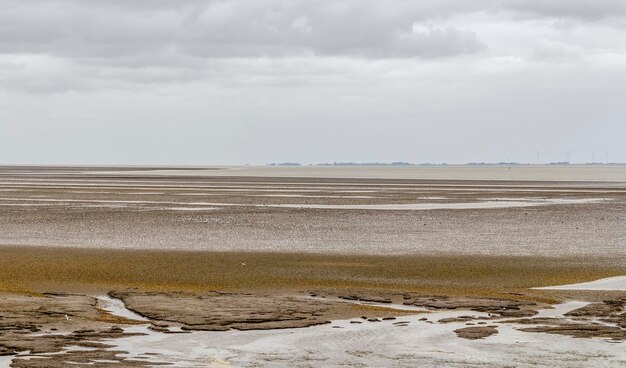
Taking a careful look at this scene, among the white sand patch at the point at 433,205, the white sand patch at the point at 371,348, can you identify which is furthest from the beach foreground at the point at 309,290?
the white sand patch at the point at 433,205

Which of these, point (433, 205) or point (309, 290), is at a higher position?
point (433, 205)

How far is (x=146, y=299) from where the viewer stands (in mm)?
18219

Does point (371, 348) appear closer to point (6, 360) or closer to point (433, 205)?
point (6, 360)

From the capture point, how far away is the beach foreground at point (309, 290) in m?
13.4

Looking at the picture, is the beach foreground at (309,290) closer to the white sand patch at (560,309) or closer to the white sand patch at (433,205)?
the white sand patch at (560,309)

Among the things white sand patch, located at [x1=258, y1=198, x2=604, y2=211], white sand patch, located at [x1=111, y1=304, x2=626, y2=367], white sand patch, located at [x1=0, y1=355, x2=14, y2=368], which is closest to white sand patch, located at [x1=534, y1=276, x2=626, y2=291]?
white sand patch, located at [x1=111, y1=304, x2=626, y2=367]

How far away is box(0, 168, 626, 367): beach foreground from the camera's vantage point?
1336 centimetres

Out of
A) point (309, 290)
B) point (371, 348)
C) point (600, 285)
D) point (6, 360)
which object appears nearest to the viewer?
point (6, 360)

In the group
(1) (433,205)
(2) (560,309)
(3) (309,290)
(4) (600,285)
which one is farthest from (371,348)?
(1) (433,205)

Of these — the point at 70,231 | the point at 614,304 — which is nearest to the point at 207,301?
the point at 614,304

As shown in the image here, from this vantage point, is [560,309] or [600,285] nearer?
[560,309]

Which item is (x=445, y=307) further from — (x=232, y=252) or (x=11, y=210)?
(x=11, y=210)

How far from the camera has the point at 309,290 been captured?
20.0 m

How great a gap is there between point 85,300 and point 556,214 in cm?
3107
